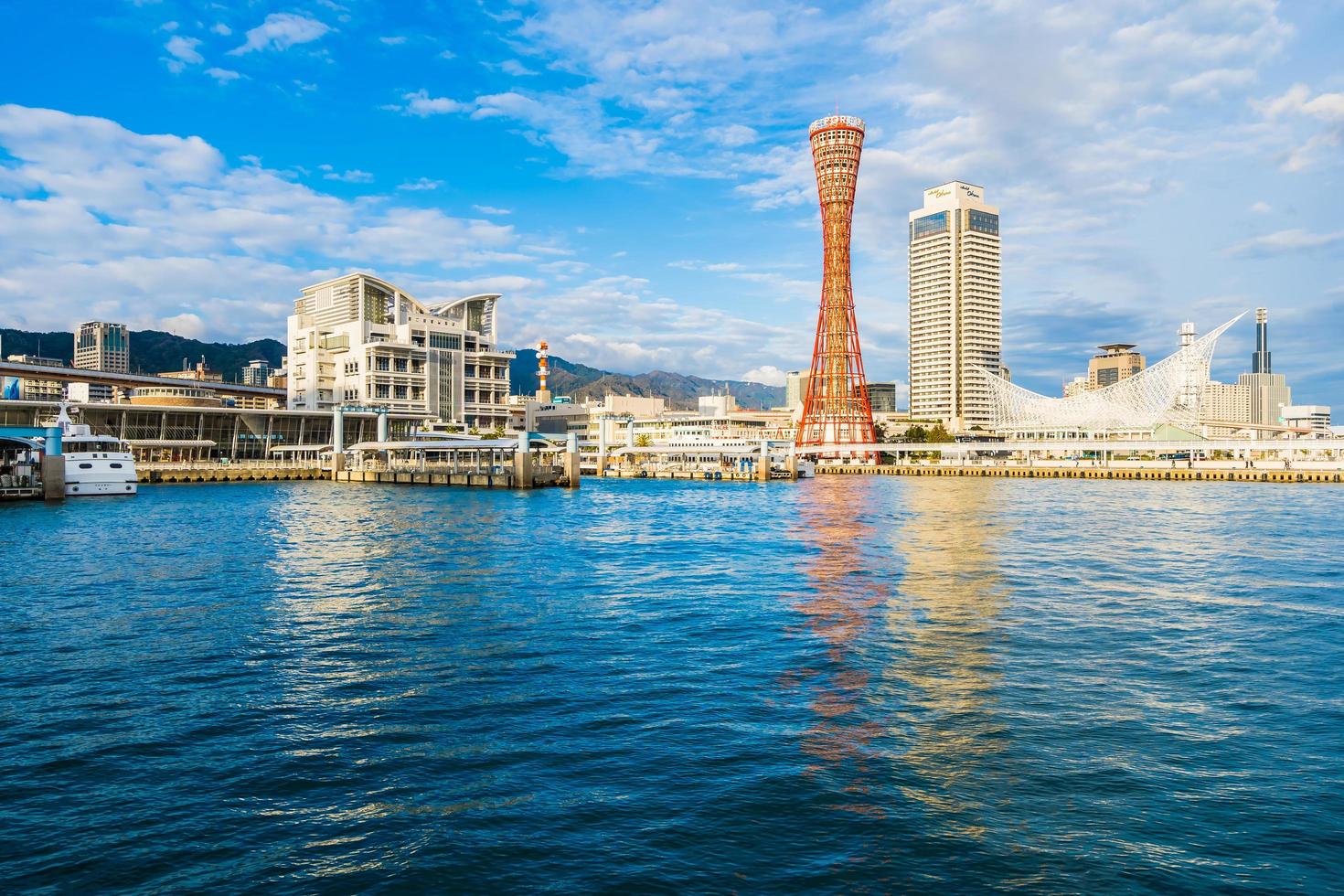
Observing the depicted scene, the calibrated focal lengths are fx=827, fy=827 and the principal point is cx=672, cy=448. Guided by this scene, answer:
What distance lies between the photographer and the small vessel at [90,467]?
55.9 meters

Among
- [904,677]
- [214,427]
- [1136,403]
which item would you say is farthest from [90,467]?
[1136,403]

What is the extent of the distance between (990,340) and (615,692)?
202862 mm

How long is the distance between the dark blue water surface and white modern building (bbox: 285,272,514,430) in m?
98.6

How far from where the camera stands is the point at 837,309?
400ft

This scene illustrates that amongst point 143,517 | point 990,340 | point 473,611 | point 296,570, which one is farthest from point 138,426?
point 990,340

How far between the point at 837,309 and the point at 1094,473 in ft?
140

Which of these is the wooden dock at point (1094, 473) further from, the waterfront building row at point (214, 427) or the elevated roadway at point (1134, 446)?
the waterfront building row at point (214, 427)

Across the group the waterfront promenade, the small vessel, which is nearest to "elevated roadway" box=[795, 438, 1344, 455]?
the waterfront promenade

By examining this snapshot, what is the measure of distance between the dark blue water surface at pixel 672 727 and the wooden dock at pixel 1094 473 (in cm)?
7192

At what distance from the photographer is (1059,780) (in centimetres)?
960

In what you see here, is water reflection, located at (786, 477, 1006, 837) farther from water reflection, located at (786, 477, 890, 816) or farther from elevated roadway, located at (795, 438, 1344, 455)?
elevated roadway, located at (795, 438, 1344, 455)

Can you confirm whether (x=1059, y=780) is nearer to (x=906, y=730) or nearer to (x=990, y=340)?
(x=906, y=730)

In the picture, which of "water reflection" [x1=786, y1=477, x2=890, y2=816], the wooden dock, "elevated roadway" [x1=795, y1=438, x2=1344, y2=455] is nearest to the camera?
"water reflection" [x1=786, y1=477, x2=890, y2=816]

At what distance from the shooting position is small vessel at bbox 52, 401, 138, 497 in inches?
2202
